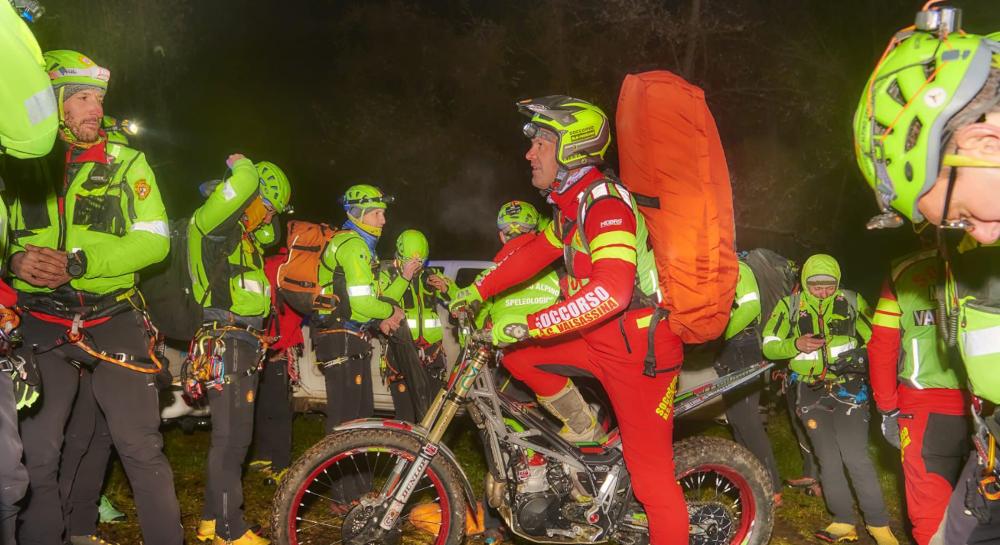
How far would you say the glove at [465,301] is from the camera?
177 inches

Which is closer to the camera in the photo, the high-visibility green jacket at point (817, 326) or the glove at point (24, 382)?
the glove at point (24, 382)

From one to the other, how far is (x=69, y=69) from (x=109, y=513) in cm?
346

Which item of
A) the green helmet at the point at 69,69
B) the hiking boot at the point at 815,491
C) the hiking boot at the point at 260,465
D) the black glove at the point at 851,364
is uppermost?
the green helmet at the point at 69,69

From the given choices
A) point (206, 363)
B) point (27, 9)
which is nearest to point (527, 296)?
point (206, 363)

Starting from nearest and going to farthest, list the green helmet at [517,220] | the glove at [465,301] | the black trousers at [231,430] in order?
the glove at [465,301] < the black trousers at [231,430] < the green helmet at [517,220]

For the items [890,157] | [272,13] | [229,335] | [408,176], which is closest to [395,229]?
[408,176]

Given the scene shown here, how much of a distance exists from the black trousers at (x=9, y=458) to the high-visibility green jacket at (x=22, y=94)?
0.99 meters

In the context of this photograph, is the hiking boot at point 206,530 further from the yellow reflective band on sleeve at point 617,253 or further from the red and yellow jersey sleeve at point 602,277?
the yellow reflective band on sleeve at point 617,253

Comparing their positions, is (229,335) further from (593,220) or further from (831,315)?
(831,315)

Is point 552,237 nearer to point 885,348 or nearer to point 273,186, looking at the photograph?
point 885,348

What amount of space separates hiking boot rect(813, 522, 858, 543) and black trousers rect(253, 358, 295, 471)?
4.63 m

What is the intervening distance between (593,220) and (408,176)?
20.0 metres

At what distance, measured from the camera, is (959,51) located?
2154mm

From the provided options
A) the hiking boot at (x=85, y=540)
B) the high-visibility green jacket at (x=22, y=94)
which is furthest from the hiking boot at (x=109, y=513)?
the high-visibility green jacket at (x=22, y=94)
